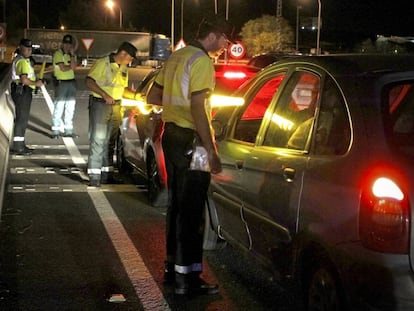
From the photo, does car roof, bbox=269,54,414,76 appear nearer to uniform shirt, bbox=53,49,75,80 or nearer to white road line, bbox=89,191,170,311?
white road line, bbox=89,191,170,311

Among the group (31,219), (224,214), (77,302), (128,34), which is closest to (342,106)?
(224,214)

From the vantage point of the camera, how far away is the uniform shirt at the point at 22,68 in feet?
38.9

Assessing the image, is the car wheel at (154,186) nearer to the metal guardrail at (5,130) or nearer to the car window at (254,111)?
the metal guardrail at (5,130)

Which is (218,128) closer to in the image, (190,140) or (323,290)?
(190,140)

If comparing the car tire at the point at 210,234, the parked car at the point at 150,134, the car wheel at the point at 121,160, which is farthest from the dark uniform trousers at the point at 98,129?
the car tire at the point at 210,234

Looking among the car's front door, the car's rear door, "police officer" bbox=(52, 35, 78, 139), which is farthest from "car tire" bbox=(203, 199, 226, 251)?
"police officer" bbox=(52, 35, 78, 139)

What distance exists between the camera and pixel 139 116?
8883 millimetres

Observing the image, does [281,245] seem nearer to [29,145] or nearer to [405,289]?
[405,289]

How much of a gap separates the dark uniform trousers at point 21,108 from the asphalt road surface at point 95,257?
212 centimetres

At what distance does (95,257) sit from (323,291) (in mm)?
2691

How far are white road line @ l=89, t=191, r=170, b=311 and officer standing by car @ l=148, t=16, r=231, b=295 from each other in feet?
0.66

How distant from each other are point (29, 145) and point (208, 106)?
27.6ft

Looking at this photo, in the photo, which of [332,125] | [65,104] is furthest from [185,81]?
[65,104]

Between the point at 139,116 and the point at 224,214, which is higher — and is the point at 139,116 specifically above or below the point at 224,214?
above
